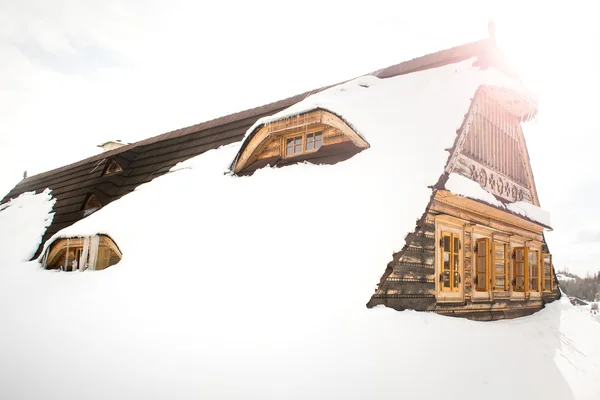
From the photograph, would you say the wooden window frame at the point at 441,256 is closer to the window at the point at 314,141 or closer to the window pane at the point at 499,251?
the window pane at the point at 499,251

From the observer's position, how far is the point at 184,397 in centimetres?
384

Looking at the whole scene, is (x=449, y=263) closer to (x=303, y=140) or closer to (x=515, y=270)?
(x=515, y=270)

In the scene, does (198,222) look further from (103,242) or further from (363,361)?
(363,361)

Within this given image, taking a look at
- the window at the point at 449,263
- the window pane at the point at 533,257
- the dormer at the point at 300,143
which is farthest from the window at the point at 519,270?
the dormer at the point at 300,143

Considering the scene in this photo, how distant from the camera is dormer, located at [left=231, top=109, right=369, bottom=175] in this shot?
726 centimetres

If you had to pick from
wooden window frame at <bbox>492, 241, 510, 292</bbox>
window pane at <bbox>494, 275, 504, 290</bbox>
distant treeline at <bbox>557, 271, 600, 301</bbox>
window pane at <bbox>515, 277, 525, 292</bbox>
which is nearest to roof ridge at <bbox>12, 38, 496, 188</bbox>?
wooden window frame at <bbox>492, 241, 510, 292</bbox>

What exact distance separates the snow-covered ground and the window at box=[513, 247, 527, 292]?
0.80 metres

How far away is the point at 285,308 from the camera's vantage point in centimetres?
517

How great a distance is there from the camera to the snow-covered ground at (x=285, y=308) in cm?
429

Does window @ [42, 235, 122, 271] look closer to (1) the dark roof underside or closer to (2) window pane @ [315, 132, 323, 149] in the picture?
(1) the dark roof underside

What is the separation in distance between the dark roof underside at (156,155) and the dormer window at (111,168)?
15 cm

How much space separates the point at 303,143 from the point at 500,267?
5092mm

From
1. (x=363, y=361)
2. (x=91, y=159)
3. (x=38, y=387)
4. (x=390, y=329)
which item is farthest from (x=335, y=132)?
(x=91, y=159)

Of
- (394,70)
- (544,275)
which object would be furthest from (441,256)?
(544,275)
